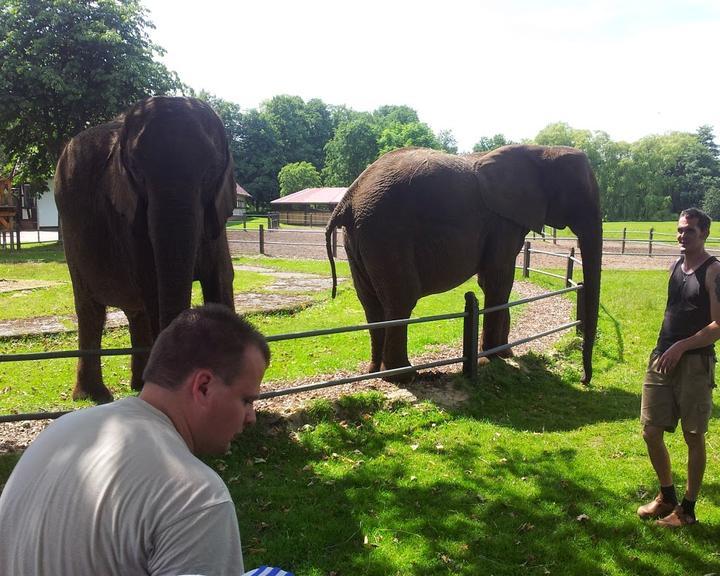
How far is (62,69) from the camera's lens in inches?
914

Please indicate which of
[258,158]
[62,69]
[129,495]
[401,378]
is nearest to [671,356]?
[401,378]

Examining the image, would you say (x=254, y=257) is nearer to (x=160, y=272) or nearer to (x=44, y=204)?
(x=160, y=272)

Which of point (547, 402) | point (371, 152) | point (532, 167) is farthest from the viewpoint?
point (371, 152)

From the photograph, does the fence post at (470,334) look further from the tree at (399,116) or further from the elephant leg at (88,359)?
the tree at (399,116)

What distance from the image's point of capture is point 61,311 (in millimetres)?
12273

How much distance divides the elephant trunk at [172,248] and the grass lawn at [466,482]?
1.59 metres

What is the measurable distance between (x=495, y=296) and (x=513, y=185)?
4.73 ft

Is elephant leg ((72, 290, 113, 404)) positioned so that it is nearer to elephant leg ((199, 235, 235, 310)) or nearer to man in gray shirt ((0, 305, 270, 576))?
elephant leg ((199, 235, 235, 310))

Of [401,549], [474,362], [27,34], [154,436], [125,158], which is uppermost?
[27,34]

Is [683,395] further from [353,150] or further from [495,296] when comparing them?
[353,150]

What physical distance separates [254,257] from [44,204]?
25.8 metres

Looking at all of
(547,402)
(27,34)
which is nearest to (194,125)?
(547,402)

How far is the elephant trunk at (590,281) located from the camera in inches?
296

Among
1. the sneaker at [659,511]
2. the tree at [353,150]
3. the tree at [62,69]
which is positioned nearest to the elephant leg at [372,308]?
the sneaker at [659,511]
